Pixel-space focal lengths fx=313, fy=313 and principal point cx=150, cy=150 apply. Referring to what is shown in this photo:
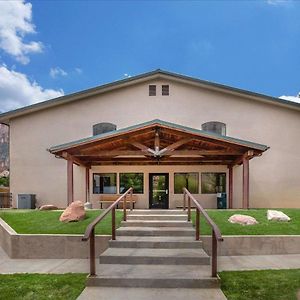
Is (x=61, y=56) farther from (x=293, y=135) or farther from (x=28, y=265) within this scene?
(x=28, y=265)

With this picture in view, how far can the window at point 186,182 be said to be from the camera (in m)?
16.1

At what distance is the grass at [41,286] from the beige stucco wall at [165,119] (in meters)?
9.90

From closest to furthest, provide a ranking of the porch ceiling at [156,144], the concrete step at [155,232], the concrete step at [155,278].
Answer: the concrete step at [155,278], the concrete step at [155,232], the porch ceiling at [156,144]

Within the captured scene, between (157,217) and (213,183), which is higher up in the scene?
(213,183)

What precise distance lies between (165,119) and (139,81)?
2451mm

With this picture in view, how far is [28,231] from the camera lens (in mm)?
8773

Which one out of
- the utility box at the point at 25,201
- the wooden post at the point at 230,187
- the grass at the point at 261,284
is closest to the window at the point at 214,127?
the wooden post at the point at 230,187

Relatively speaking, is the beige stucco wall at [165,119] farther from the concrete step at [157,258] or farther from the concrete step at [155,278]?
the concrete step at [155,278]

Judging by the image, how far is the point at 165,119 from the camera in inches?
639

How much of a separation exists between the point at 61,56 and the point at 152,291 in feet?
146

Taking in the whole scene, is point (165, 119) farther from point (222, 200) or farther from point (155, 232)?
point (155, 232)

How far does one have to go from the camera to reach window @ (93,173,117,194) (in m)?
16.3

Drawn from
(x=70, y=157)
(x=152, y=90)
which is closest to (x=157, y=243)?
(x=70, y=157)

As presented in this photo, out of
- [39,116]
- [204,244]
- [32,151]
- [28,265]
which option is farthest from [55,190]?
[204,244]
